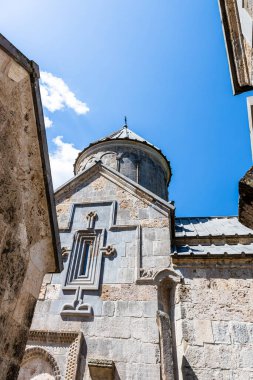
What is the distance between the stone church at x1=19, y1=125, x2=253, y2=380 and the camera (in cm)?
471

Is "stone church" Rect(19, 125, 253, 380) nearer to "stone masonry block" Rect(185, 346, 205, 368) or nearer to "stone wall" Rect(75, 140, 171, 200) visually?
"stone masonry block" Rect(185, 346, 205, 368)

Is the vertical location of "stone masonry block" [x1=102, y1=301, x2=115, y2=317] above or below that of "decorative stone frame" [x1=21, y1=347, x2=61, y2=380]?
above

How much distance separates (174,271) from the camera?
18.9 feet

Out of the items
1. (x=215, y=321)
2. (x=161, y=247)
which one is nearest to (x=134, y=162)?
(x=161, y=247)

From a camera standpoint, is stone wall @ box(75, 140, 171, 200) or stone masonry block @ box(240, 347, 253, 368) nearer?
stone masonry block @ box(240, 347, 253, 368)

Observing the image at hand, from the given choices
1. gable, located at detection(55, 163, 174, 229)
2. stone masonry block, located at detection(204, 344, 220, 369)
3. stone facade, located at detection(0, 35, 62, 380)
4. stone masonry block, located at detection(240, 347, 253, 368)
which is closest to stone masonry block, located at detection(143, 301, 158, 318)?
stone masonry block, located at detection(204, 344, 220, 369)

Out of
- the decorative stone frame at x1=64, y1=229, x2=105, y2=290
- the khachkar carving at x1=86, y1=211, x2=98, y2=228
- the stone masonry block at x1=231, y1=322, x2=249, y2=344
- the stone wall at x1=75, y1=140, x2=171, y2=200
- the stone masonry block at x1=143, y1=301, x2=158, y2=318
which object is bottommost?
the stone masonry block at x1=231, y1=322, x2=249, y2=344

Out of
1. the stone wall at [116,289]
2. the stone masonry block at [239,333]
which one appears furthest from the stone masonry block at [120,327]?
the stone masonry block at [239,333]

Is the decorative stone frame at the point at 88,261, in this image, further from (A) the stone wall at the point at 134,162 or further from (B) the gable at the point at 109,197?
(A) the stone wall at the point at 134,162

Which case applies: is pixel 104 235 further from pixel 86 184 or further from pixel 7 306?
pixel 7 306

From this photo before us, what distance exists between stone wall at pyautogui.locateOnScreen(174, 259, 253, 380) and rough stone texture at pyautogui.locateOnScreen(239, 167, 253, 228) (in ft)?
9.95

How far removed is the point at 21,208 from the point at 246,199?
199 centimetres

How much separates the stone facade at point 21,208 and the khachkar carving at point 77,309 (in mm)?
Result: 2766

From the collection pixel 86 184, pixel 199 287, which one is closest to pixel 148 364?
pixel 199 287
